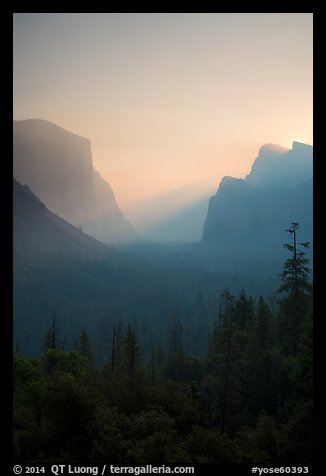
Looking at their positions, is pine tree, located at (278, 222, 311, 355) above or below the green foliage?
above

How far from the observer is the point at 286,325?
92.4 ft

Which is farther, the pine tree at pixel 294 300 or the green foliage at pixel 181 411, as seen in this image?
the pine tree at pixel 294 300

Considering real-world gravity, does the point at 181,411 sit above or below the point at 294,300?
below

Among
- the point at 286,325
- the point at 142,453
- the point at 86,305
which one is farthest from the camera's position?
the point at 86,305

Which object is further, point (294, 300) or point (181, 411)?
point (294, 300)

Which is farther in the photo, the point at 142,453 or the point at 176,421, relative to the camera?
the point at 176,421

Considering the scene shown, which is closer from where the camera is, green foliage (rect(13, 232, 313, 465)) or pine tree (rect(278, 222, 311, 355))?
green foliage (rect(13, 232, 313, 465))

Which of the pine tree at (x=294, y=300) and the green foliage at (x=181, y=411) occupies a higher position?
the pine tree at (x=294, y=300)
